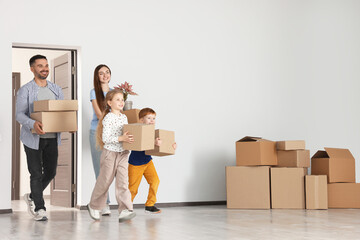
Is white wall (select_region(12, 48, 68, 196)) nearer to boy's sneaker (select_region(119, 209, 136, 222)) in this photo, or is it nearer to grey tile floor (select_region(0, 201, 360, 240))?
grey tile floor (select_region(0, 201, 360, 240))

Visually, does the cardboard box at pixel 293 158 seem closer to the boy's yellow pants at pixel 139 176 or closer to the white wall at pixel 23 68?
the boy's yellow pants at pixel 139 176

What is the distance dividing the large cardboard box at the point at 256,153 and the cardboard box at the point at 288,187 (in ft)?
0.44

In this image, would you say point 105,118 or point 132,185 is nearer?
point 105,118

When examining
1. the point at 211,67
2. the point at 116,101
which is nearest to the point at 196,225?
the point at 116,101

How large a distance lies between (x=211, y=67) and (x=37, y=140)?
7.51 ft

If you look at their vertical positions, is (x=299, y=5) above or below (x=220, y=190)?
above

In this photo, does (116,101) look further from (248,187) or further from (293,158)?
(293,158)

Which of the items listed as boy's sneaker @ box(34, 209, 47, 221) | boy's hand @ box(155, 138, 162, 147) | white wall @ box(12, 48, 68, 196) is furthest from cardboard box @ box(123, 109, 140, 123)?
white wall @ box(12, 48, 68, 196)

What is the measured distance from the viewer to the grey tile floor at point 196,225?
3.20 m

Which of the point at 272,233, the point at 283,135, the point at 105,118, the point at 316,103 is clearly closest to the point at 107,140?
the point at 105,118

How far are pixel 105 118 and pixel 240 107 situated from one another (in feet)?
7.44

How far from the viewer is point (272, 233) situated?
327 cm

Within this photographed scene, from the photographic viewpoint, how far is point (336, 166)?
5.25m

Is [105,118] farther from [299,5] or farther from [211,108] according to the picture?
[299,5]
